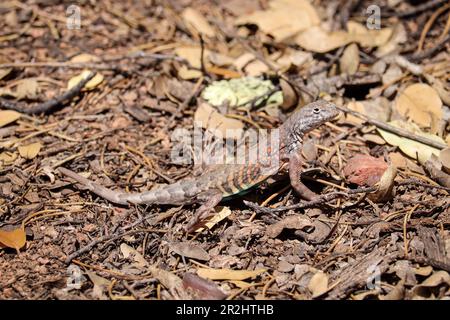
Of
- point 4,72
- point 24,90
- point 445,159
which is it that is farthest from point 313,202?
point 4,72

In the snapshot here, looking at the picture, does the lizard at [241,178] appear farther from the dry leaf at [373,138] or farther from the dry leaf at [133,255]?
the dry leaf at [373,138]

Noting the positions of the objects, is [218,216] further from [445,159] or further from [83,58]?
[83,58]

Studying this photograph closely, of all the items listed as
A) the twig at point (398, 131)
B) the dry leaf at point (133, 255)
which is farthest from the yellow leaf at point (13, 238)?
the twig at point (398, 131)

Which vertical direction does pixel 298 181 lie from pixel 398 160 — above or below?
below

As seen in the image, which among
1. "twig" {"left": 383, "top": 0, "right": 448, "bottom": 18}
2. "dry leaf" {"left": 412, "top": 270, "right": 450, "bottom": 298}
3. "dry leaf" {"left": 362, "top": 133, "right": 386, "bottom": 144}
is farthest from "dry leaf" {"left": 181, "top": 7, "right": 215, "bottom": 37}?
"dry leaf" {"left": 412, "top": 270, "right": 450, "bottom": 298}

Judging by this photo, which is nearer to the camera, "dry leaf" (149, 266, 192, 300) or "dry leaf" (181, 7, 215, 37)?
"dry leaf" (149, 266, 192, 300)

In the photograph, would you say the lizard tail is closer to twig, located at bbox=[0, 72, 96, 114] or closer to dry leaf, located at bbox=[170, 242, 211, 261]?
dry leaf, located at bbox=[170, 242, 211, 261]
